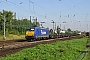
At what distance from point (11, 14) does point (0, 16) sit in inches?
349

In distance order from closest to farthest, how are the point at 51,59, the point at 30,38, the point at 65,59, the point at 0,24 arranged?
the point at 51,59 → the point at 65,59 → the point at 30,38 → the point at 0,24

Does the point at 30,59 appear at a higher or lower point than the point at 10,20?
lower

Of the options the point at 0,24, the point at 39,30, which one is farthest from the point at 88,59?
the point at 0,24

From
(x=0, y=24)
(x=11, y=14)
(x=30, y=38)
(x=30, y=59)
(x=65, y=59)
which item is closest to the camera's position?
(x=30, y=59)

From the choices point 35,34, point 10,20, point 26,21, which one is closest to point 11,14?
point 10,20

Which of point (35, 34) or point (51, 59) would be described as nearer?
point (51, 59)

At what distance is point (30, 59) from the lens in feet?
44.1

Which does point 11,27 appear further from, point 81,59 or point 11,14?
point 81,59

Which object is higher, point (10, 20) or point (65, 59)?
point (10, 20)

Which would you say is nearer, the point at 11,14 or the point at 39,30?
the point at 39,30

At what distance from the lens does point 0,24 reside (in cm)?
8925

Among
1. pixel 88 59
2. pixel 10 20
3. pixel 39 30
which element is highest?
pixel 10 20

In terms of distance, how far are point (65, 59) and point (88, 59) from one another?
11.5ft

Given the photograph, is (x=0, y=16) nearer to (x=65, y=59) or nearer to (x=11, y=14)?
(x=11, y=14)
